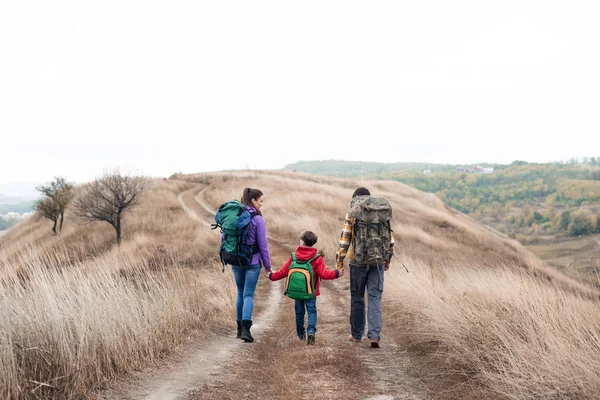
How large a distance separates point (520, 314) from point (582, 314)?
0.66 metres

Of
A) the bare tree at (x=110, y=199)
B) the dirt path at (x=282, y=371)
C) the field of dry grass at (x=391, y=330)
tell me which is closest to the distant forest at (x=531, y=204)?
the bare tree at (x=110, y=199)

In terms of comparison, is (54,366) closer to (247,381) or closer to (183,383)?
(183,383)

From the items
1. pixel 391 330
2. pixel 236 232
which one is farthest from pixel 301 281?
pixel 391 330

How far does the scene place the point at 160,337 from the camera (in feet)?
19.3

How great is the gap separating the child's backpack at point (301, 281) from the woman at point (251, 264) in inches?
15.3

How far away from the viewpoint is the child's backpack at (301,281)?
679cm

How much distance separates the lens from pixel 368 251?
6758 mm

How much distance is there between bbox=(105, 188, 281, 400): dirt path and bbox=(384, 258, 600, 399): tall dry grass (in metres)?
2.61

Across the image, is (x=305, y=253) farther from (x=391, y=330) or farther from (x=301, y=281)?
(x=391, y=330)

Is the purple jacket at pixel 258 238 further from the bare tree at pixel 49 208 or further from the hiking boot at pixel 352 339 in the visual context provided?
the bare tree at pixel 49 208

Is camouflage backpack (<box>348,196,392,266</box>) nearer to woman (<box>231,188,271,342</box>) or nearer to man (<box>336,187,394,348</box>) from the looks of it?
man (<box>336,187,394,348</box>)

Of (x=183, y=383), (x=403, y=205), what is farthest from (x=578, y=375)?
(x=403, y=205)

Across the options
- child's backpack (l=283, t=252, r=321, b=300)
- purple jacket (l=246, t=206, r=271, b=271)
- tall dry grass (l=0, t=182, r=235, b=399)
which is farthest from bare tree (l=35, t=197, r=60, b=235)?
child's backpack (l=283, t=252, r=321, b=300)

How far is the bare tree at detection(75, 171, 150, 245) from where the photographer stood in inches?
1171
